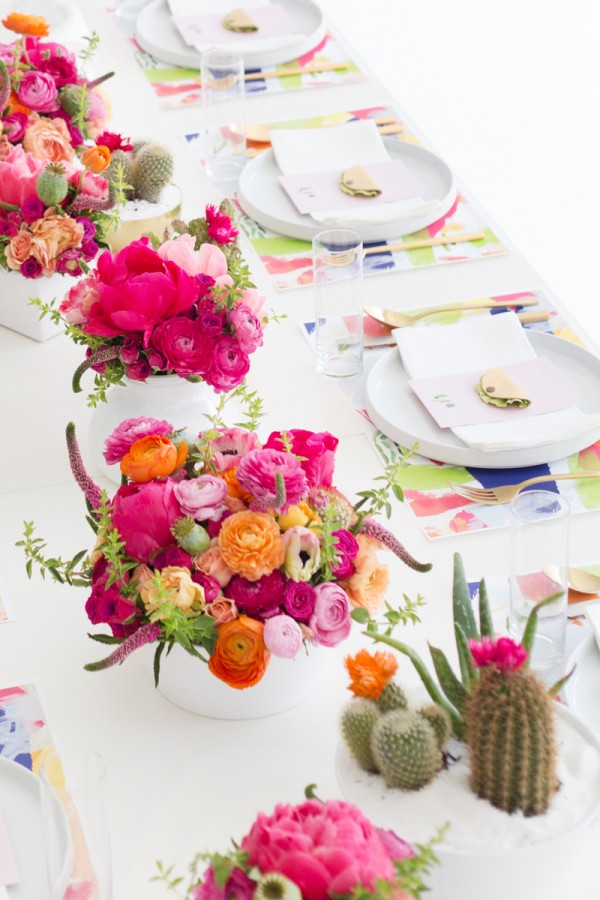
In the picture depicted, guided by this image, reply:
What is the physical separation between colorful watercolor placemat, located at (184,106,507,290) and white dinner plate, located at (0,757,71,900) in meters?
1.12

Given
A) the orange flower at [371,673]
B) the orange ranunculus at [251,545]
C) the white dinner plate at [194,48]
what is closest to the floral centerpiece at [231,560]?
the orange ranunculus at [251,545]

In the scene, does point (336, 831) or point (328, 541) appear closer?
point (336, 831)

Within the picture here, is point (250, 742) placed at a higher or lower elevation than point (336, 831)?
lower

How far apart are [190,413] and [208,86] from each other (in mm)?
1045

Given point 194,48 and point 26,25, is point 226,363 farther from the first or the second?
point 194,48

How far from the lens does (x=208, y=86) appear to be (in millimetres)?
2508

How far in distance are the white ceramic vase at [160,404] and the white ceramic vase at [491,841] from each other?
27.0 inches

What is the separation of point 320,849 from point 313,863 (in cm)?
1

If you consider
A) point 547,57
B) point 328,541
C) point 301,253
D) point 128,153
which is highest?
point 328,541

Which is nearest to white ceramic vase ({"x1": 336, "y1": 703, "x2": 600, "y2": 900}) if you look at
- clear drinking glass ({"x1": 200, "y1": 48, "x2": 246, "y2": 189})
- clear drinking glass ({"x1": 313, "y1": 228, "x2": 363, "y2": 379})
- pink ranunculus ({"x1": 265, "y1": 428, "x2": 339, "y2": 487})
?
pink ranunculus ({"x1": 265, "y1": 428, "x2": 339, "y2": 487})

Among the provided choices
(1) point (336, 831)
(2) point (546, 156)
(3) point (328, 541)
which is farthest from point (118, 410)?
(2) point (546, 156)

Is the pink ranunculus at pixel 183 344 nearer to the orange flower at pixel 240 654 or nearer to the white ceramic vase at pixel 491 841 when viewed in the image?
the orange flower at pixel 240 654

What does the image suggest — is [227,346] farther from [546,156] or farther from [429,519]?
[546,156]

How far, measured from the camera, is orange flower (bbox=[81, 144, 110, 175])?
2.04 meters
